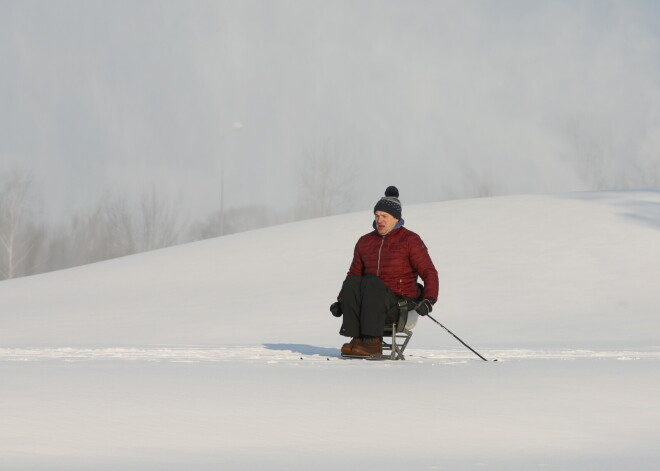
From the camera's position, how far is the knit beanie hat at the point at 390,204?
8.89 m

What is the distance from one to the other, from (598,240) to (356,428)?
16.6 meters

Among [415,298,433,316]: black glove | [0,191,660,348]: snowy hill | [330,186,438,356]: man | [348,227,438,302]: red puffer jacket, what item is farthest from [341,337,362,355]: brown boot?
[0,191,660,348]: snowy hill

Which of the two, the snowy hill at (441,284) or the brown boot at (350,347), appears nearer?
the brown boot at (350,347)

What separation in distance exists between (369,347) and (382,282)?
0.60m

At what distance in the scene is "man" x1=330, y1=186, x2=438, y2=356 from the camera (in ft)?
27.8

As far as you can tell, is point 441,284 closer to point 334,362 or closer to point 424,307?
point 334,362

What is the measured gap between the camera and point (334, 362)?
343 inches

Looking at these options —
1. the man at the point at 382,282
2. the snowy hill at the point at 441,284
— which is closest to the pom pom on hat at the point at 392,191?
the man at the point at 382,282

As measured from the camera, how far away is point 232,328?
15484mm

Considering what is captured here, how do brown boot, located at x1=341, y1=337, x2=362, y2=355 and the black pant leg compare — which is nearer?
the black pant leg

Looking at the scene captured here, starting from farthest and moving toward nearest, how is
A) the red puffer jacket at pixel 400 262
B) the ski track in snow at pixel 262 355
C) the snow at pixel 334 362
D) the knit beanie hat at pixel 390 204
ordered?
the ski track in snow at pixel 262 355
the knit beanie hat at pixel 390 204
the red puffer jacket at pixel 400 262
the snow at pixel 334 362

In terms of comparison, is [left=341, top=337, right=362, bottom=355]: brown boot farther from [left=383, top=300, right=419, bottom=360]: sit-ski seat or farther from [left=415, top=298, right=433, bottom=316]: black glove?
[left=415, top=298, right=433, bottom=316]: black glove

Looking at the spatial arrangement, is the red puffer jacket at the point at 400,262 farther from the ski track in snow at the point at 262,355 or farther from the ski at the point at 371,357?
the ski track in snow at the point at 262,355

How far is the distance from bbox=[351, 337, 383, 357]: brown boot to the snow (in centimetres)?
13
